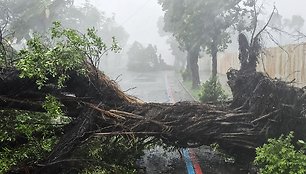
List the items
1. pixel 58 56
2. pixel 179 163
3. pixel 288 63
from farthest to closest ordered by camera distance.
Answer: pixel 288 63 → pixel 179 163 → pixel 58 56

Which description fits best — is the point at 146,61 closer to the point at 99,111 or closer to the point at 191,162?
the point at 191,162

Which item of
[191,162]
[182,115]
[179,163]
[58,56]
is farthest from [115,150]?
[58,56]

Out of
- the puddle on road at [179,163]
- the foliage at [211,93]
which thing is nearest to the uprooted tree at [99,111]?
the puddle on road at [179,163]

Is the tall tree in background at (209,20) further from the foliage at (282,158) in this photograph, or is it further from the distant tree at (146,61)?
the distant tree at (146,61)

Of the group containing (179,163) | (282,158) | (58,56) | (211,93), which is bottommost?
(179,163)

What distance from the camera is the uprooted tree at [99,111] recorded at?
6551mm

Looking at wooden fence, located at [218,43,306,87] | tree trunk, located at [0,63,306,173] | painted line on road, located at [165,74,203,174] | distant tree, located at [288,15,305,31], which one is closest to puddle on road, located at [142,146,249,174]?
painted line on road, located at [165,74,203,174]

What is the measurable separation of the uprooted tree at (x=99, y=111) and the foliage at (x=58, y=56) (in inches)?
0.7

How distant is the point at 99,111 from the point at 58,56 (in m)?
1.39

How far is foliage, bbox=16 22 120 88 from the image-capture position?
6.35 meters

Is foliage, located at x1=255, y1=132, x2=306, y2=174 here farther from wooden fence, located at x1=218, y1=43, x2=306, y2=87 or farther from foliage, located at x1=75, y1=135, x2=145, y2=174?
wooden fence, located at x1=218, y1=43, x2=306, y2=87

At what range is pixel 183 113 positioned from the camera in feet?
25.8

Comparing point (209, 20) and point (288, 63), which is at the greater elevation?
point (209, 20)

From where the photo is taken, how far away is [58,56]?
676 cm
